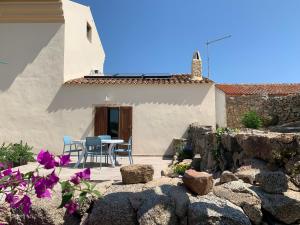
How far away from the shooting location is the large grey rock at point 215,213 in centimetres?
310

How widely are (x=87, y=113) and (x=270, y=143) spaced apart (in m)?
9.04

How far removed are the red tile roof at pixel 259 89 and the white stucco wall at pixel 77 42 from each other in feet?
32.0

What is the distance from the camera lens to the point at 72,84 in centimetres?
1252

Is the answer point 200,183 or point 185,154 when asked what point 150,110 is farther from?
point 200,183

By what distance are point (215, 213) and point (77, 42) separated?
12.5 m

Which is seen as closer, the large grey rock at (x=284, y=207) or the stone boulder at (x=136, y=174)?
the large grey rock at (x=284, y=207)

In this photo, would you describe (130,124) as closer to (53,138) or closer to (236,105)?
(53,138)

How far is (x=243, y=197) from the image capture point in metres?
3.51

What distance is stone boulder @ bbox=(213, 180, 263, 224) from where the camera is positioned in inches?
133

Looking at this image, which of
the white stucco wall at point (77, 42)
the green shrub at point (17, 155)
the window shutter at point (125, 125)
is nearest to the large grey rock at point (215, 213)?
the green shrub at point (17, 155)

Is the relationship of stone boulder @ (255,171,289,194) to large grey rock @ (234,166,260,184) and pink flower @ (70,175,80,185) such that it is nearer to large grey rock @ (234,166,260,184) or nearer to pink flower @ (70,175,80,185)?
large grey rock @ (234,166,260,184)

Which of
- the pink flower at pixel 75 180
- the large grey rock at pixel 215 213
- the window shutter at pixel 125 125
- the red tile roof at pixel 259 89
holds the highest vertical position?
the red tile roof at pixel 259 89

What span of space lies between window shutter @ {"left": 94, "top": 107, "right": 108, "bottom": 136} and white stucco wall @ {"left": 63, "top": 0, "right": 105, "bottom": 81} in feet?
7.04

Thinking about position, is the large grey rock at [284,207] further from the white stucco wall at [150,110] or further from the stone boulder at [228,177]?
the white stucco wall at [150,110]
